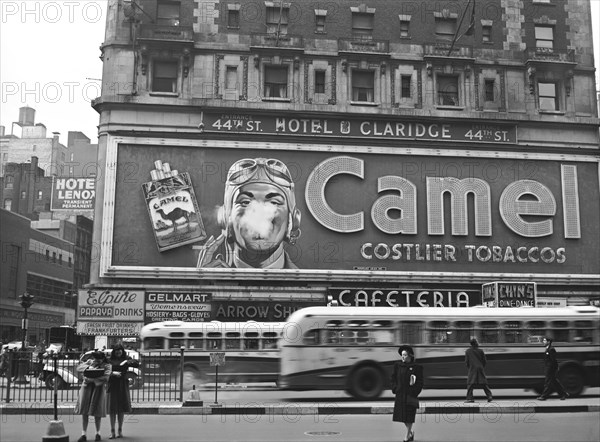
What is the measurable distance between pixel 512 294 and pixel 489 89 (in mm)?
12171

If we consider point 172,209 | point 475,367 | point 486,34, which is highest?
point 486,34

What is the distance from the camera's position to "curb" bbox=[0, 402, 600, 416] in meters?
19.8

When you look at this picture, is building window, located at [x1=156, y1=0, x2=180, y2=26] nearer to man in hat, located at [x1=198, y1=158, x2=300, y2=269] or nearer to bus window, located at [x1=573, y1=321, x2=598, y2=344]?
man in hat, located at [x1=198, y1=158, x2=300, y2=269]

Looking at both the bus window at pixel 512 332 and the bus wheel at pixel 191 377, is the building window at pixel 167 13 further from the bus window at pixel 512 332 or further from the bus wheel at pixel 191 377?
the bus window at pixel 512 332

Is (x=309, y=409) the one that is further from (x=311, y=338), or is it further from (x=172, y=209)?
(x=172, y=209)

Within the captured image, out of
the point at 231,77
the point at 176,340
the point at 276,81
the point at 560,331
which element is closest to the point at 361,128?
the point at 276,81

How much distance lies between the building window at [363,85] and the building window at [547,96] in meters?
9.87

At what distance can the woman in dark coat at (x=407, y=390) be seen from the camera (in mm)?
14125

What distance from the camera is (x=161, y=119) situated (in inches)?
1551

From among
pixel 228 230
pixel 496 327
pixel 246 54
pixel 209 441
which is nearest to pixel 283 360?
pixel 496 327

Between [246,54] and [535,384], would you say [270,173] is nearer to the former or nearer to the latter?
[246,54]

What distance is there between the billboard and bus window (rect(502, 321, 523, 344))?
48.7 feet

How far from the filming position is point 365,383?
2323cm

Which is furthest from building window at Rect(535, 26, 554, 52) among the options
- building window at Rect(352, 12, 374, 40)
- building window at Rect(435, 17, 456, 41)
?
building window at Rect(352, 12, 374, 40)
